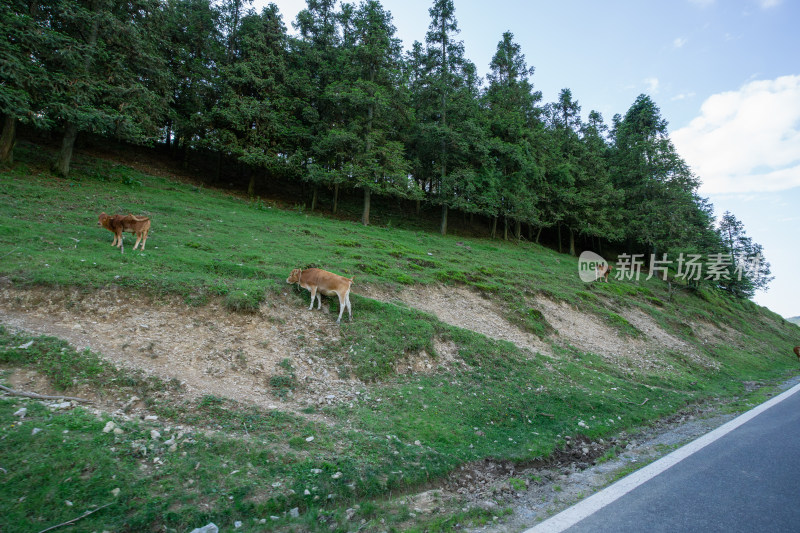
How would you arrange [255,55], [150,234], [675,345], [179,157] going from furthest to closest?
[179,157] < [255,55] < [675,345] < [150,234]

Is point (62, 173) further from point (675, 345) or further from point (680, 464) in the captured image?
point (675, 345)

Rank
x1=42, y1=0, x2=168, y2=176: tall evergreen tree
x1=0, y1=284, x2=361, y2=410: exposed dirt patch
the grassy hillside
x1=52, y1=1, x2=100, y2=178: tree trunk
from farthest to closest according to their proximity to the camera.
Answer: x1=52, y1=1, x2=100, y2=178: tree trunk < x1=42, y1=0, x2=168, y2=176: tall evergreen tree < x1=0, y1=284, x2=361, y2=410: exposed dirt patch < the grassy hillside

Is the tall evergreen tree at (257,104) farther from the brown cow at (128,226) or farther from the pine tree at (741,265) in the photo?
the pine tree at (741,265)

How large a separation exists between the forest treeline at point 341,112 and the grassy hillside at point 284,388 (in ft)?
20.0

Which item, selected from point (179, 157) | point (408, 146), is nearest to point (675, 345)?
point (408, 146)

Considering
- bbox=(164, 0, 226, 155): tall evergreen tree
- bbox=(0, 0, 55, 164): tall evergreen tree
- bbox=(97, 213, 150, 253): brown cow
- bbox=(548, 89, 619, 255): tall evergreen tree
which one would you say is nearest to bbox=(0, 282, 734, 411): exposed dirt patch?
bbox=(97, 213, 150, 253): brown cow

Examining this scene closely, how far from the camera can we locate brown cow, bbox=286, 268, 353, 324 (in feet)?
33.8

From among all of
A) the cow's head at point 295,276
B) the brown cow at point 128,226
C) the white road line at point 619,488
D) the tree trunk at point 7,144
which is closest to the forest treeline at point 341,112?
the tree trunk at point 7,144

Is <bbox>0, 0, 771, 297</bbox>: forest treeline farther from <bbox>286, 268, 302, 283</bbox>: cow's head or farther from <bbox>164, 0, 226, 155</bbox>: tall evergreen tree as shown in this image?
<bbox>286, 268, 302, 283</bbox>: cow's head

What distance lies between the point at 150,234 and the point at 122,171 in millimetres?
15690

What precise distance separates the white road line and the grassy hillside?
965 millimetres

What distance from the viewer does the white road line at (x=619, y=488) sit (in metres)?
4.21

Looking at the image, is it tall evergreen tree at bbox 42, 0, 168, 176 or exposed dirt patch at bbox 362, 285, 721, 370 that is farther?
tall evergreen tree at bbox 42, 0, 168, 176

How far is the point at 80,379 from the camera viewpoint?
6.03 meters
